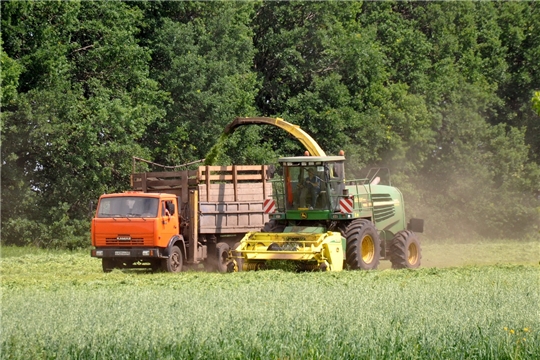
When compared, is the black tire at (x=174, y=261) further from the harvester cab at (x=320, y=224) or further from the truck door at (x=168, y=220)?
the harvester cab at (x=320, y=224)

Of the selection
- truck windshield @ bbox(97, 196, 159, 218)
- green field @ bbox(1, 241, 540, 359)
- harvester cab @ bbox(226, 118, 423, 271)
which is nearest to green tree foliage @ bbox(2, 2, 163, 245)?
truck windshield @ bbox(97, 196, 159, 218)

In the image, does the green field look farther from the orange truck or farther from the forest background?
the forest background

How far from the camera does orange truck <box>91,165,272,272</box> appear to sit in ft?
70.2

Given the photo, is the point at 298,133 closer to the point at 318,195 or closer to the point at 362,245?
the point at 318,195

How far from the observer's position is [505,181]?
50188 millimetres

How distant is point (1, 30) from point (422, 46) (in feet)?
80.7

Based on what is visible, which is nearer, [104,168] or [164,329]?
[164,329]

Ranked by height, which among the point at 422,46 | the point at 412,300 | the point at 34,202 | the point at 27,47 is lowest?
the point at 412,300

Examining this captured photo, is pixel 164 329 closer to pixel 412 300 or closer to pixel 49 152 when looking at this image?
pixel 412 300

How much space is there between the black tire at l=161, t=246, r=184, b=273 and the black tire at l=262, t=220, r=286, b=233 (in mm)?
2144

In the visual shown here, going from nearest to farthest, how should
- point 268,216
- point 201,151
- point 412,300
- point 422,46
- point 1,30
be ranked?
point 412,300 < point 268,216 < point 1,30 < point 201,151 < point 422,46

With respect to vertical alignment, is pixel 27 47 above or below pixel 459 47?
below

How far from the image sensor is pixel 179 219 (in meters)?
22.8

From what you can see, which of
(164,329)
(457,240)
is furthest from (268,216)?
(457,240)
